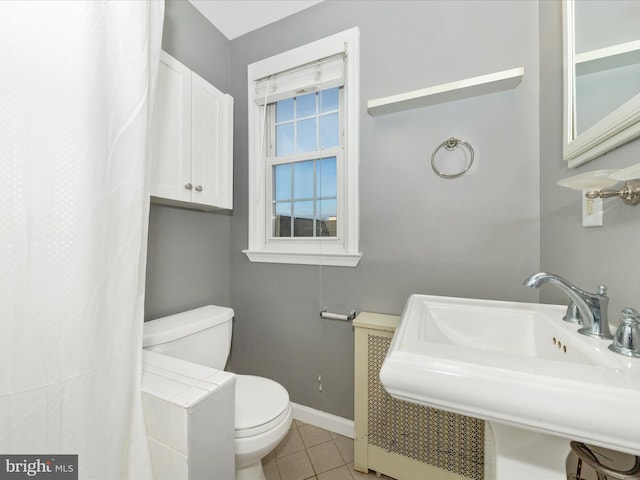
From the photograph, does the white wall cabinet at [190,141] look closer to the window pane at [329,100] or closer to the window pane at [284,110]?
the window pane at [284,110]

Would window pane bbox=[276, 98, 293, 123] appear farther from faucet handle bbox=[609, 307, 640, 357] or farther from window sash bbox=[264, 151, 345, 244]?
faucet handle bbox=[609, 307, 640, 357]

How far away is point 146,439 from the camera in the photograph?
0.78 metres

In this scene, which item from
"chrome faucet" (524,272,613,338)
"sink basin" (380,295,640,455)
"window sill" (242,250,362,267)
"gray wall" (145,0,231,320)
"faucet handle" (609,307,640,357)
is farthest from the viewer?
"window sill" (242,250,362,267)

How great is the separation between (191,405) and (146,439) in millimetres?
251

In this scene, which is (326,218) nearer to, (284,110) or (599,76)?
(284,110)

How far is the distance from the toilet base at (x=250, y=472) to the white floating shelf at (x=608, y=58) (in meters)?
1.79

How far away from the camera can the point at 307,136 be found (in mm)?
1680

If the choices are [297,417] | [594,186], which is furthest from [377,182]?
[297,417]

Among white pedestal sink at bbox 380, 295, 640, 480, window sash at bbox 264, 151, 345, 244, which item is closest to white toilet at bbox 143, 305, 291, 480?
window sash at bbox 264, 151, 345, 244

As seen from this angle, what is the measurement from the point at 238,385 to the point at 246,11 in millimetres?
2176

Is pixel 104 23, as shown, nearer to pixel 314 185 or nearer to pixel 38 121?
pixel 38 121

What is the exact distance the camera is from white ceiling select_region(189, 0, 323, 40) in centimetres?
156

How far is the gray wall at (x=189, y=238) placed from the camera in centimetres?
138

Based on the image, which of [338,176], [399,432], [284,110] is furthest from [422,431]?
[284,110]
